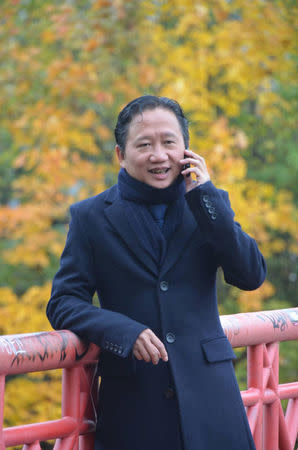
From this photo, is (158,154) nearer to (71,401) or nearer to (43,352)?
(43,352)

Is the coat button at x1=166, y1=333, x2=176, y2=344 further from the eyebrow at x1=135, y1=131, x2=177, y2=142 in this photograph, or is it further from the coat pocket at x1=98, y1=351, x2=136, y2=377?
the eyebrow at x1=135, y1=131, x2=177, y2=142

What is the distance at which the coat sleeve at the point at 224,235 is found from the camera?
225cm

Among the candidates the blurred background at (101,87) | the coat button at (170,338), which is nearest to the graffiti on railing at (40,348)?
the coat button at (170,338)

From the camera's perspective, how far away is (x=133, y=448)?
226 centimetres

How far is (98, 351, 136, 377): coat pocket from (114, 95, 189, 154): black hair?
709 millimetres

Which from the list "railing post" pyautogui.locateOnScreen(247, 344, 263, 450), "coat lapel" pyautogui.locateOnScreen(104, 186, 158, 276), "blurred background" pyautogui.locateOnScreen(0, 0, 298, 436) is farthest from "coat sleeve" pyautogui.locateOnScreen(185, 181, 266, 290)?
"blurred background" pyautogui.locateOnScreen(0, 0, 298, 436)

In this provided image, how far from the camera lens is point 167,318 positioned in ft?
7.47

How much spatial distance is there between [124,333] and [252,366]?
3.06ft

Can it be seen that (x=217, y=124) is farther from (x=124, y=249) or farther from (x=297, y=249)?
(x=124, y=249)

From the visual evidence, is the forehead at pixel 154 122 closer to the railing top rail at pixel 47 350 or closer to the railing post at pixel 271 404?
the railing top rail at pixel 47 350

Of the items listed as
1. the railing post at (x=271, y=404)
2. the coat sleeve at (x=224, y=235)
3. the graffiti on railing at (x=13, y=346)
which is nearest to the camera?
the graffiti on railing at (x=13, y=346)

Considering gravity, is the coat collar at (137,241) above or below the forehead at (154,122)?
below

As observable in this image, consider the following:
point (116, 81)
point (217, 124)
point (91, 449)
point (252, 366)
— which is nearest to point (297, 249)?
point (217, 124)

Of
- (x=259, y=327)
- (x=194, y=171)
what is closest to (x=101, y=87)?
(x=259, y=327)
